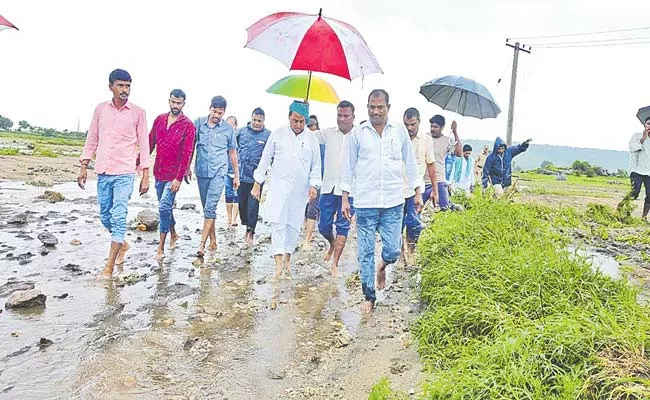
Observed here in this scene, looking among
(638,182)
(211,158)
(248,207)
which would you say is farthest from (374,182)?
(638,182)

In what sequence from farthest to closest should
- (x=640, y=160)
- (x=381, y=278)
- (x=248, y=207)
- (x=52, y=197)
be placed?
(x=52, y=197)
(x=640, y=160)
(x=248, y=207)
(x=381, y=278)

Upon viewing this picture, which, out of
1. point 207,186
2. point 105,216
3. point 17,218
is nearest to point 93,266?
point 105,216

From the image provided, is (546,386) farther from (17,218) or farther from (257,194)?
(17,218)

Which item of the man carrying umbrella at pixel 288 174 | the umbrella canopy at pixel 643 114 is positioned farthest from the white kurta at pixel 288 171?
the umbrella canopy at pixel 643 114

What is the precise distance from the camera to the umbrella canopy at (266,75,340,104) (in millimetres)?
7965

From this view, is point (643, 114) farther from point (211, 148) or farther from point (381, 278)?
point (211, 148)

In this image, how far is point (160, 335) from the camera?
4145 millimetres

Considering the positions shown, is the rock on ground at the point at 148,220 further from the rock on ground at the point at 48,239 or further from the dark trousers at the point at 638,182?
the dark trousers at the point at 638,182

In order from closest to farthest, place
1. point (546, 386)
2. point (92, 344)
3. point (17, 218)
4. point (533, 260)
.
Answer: point (546, 386) → point (92, 344) → point (533, 260) → point (17, 218)

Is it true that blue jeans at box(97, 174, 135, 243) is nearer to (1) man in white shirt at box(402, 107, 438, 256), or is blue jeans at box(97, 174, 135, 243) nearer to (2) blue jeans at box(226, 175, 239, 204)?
(1) man in white shirt at box(402, 107, 438, 256)

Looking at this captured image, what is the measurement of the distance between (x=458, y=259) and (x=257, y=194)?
99.6 inches

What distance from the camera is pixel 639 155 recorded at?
1070 cm

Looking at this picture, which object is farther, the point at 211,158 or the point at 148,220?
the point at 148,220

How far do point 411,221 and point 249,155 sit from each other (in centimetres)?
265
